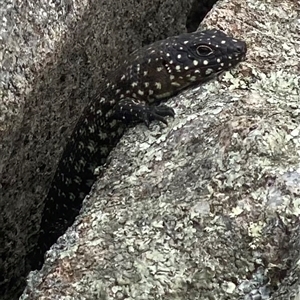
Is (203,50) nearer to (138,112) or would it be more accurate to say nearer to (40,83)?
(138,112)

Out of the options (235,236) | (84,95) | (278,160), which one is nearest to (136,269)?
(235,236)

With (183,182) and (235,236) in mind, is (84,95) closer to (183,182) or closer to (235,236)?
(183,182)

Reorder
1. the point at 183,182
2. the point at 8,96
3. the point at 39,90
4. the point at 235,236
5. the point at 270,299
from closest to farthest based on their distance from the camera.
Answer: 1. the point at 270,299
2. the point at 235,236
3. the point at 183,182
4. the point at 8,96
5. the point at 39,90

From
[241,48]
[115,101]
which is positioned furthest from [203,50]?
[115,101]

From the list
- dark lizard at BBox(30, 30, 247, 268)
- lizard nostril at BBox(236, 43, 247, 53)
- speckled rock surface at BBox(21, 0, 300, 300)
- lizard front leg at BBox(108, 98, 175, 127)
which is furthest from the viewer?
dark lizard at BBox(30, 30, 247, 268)

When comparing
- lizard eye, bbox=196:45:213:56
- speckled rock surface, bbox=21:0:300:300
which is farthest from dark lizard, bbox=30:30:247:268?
speckled rock surface, bbox=21:0:300:300

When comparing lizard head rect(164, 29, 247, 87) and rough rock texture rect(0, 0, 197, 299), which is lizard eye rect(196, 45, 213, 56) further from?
rough rock texture rect(0, 0, 197, 299)

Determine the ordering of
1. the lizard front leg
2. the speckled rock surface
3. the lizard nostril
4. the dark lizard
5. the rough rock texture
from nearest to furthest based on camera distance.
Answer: the speckled rock surface < the rough rock texture < the lizard front leg < the lizard nostril < the dark lizard
